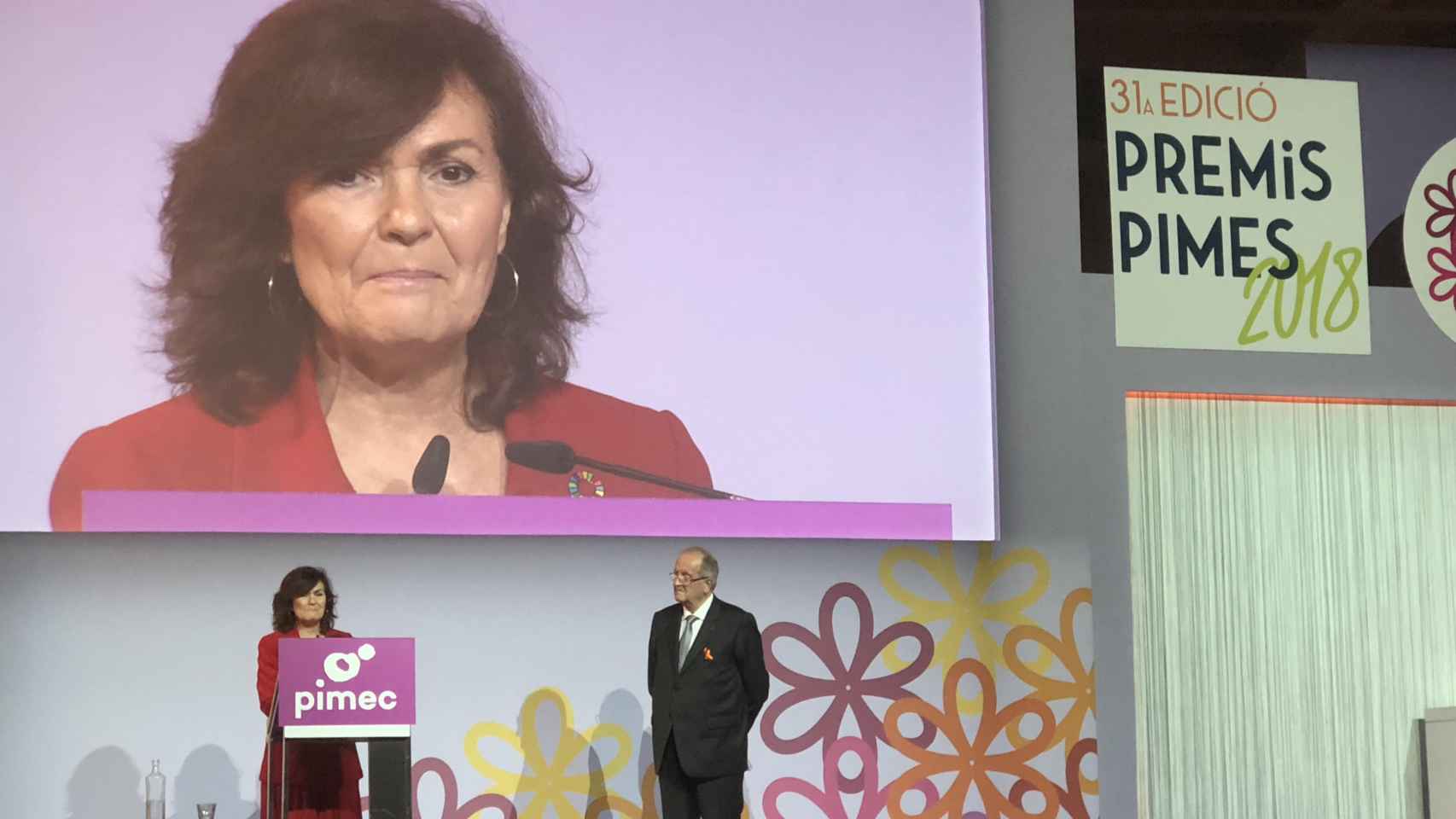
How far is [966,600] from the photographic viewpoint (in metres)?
6.69

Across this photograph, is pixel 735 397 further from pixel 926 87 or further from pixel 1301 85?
pixel 1301 85

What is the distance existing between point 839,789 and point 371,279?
2588 millimetres

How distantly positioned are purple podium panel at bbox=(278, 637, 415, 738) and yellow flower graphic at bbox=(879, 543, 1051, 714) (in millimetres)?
2559

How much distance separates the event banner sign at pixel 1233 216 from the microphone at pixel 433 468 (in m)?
2.77

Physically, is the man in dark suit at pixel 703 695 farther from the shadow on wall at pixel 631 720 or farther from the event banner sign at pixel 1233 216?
the event banner sign at pixel 1233 216

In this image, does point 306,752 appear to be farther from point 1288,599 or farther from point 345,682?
point 1288,599

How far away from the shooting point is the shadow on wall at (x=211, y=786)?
5.94 m

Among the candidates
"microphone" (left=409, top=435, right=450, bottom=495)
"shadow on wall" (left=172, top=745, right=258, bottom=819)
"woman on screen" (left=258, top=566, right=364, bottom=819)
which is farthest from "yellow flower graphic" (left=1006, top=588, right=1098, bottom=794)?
"shadow on wall" (left=172, top=745, right=258, bottom=819)

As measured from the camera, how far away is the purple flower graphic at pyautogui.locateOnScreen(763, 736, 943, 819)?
21.1 feet

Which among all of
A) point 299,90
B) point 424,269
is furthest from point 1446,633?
point 299,90

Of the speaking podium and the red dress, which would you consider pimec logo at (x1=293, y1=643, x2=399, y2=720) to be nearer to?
the speaking podium

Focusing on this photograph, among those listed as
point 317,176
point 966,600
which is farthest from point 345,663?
point 966,600

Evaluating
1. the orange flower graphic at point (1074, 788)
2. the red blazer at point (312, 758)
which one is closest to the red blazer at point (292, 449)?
the red blazer at point (312, 758)

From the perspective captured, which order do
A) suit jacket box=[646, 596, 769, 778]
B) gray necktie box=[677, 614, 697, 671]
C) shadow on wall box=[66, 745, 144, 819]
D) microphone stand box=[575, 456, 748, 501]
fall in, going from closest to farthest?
suit jacket box=[646, 596, 769, 778]
gray necktie box=[677, 614, 697, 671]
shadow on wall box=[66, 745, 144, 819]
microphone stand box=[575, 456, 748, 501]
